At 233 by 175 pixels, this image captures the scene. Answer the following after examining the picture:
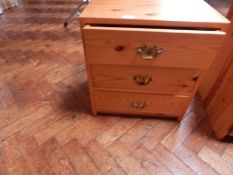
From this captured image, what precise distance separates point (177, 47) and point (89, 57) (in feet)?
0.96

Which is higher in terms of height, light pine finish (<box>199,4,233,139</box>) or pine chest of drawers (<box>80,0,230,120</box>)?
pine chest of drawers (<box>80,0,230,120</box>)

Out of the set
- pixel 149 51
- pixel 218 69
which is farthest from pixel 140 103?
pixel 218 69

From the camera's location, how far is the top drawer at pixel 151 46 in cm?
52

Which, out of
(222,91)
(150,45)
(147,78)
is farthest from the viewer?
(222,91)

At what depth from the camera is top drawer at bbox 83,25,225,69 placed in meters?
0.52

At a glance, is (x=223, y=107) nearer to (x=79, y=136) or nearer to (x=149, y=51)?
(x=149, y=51)

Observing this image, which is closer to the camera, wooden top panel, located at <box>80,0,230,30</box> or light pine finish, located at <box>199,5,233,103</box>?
wooden top panel, located at <box>80,0,230,30</box>

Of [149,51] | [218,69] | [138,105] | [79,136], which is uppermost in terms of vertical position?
[149,51]

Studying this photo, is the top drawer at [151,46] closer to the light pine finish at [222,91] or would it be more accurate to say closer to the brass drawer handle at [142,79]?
the brass drawer handle at [142,79]

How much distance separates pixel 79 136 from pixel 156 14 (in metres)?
0.62

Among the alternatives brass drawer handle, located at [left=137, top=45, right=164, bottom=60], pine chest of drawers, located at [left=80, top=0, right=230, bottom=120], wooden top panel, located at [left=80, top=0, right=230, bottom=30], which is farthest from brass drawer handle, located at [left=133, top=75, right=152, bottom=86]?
wooden top panel, located at [left=80, top=0, right=230, bottom=30]

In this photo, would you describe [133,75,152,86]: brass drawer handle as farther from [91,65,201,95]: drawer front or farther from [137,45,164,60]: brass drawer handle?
[137,45,164,60]: brass drawer handle

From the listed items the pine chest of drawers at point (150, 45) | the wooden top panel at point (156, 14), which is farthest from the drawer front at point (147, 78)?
the wooden top panel at point (156, 14)

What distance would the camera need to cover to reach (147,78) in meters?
0.68
